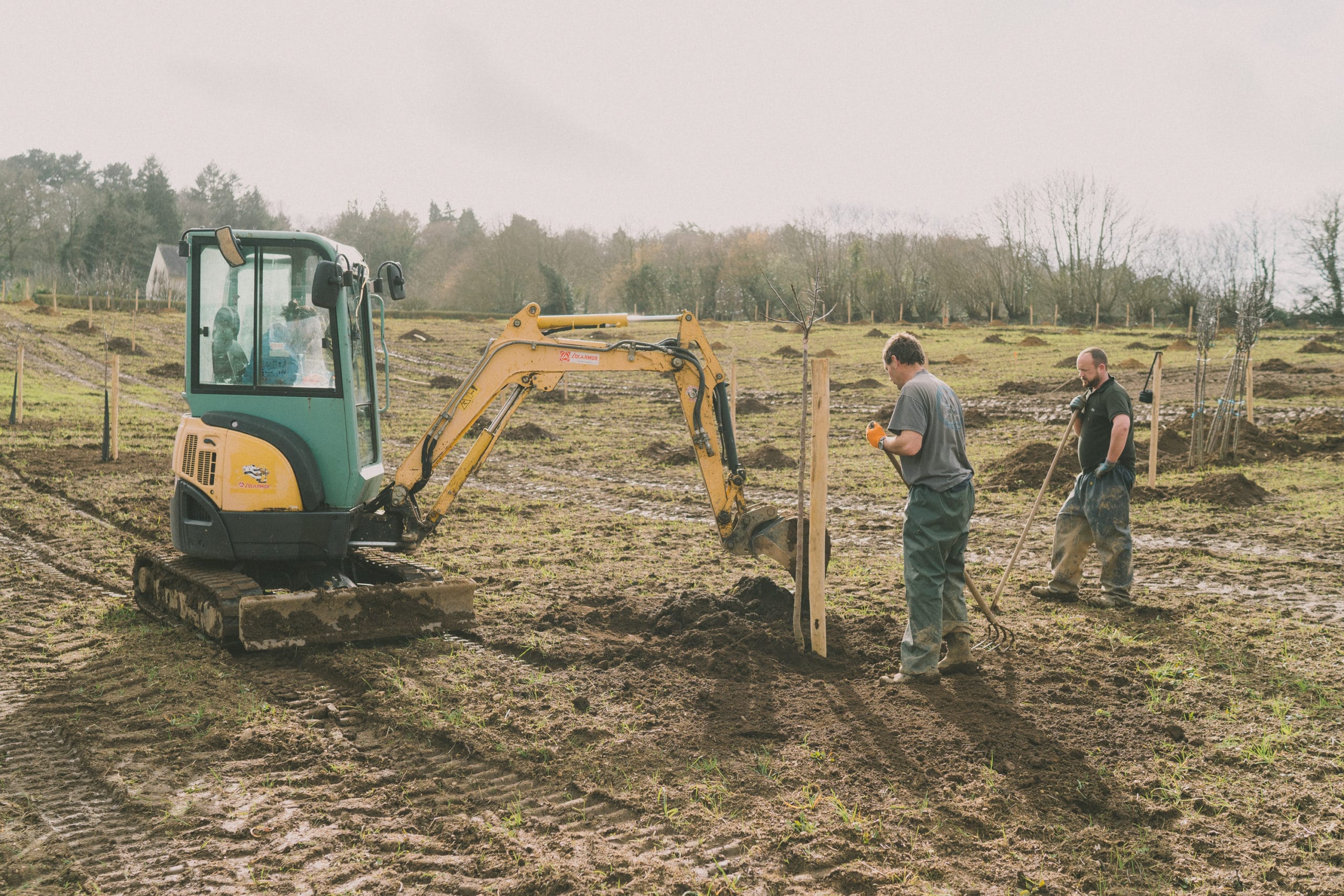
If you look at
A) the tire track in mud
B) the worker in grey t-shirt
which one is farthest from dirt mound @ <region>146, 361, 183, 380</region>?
the worker in grey t-shirt

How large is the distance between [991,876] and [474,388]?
4.89 meters

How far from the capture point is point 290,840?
4.20 m

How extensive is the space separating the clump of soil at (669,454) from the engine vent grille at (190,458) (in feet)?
32.8

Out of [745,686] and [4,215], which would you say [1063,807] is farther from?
[4,215]

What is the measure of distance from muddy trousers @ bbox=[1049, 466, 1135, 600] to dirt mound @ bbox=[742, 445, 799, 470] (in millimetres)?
7816

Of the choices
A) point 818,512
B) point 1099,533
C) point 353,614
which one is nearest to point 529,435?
point 353,614

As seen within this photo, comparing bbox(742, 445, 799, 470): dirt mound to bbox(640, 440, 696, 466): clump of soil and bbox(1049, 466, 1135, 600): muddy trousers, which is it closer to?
bbox(640, 440, 696, 466): clump of soil

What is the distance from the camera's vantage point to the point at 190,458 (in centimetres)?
679

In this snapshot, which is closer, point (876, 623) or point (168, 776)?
point (168, 776)

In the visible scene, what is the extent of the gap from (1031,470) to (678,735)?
400 inches

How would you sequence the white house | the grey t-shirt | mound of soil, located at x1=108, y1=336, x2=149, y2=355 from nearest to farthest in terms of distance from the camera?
the grey t-shirt < mound of soil, located at x1=108, y1=336, x2=149, y2=355 < the white house

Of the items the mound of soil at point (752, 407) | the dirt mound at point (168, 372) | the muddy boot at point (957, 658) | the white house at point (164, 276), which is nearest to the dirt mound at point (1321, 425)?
the mound of soil at point (752, 407)

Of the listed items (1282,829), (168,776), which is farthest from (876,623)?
(168,776)

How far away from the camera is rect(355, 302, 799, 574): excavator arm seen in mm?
6965
